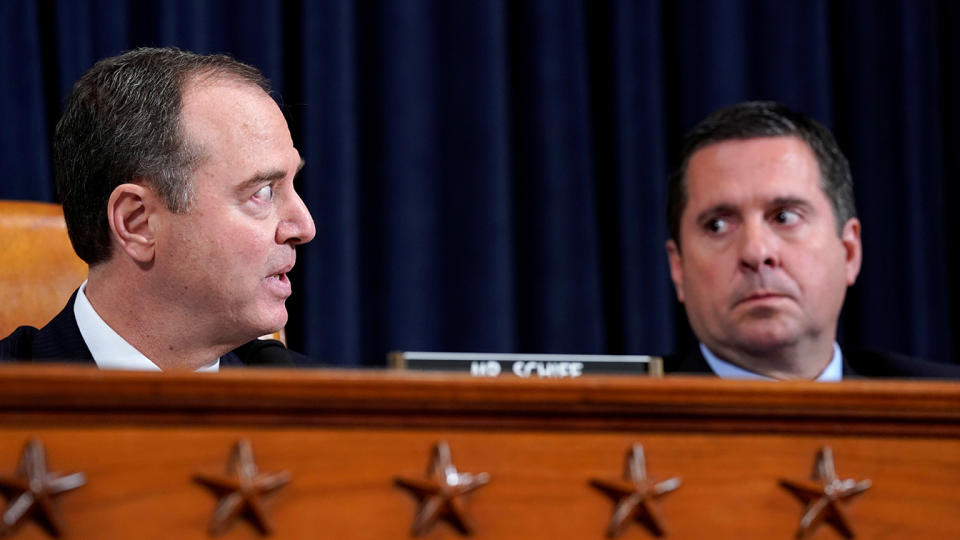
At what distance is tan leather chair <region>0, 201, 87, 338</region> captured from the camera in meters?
1.34

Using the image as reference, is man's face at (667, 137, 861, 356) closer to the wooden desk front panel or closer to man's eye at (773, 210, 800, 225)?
man's eye at (773, 210, 800, 225)

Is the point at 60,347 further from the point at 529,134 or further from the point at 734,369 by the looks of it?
the point at 529,134

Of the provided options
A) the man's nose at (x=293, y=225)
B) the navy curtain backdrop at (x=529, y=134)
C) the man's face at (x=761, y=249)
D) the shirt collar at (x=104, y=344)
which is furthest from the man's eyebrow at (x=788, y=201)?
the shirt collar at (x=104, y=344)

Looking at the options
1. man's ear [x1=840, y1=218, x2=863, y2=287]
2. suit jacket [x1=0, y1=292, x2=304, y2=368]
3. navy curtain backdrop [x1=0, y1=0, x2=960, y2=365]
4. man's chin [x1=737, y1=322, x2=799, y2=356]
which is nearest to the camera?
suit jacket [x1=0, y1=292, x2=304, y2=368]

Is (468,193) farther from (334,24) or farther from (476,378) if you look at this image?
(476,378)

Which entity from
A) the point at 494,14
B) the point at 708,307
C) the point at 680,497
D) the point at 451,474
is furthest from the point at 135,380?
the point at 494,14

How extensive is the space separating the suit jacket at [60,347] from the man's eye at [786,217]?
2.67ft

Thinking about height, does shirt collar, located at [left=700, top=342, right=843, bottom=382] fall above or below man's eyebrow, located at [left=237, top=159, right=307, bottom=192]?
below

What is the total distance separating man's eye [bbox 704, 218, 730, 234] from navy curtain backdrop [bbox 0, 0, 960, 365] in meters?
0.40

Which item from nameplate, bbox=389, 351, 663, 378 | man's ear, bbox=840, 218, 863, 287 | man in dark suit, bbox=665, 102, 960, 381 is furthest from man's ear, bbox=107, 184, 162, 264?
man's ear, bbox=840, 218, 863, 287

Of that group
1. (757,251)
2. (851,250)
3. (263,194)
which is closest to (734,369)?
(757,251)

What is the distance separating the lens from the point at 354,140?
1961mm

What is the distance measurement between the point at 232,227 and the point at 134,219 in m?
0.11

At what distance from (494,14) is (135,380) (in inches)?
61.0
